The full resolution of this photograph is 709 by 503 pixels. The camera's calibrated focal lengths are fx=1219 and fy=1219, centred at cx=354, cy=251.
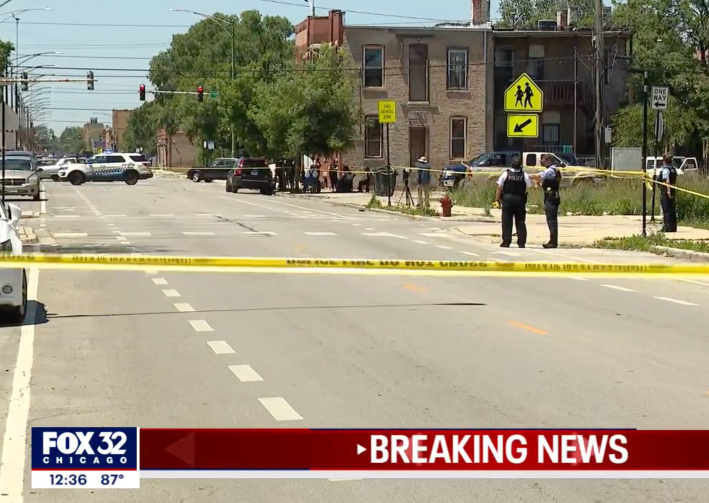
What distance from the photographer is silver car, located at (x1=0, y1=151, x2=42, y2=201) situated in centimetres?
4409

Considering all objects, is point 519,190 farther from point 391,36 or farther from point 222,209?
point 391,36

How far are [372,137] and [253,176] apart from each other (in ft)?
22.8

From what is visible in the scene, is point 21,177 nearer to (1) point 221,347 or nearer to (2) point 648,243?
(2) point 648,243

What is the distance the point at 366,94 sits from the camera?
194 ft

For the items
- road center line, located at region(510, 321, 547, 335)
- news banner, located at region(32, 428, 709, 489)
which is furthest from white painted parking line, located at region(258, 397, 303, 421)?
road center line, located at region(510, 321, 547, 335)

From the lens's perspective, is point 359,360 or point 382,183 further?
point 382,183

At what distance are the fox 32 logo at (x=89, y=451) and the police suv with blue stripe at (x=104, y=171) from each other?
207 ft

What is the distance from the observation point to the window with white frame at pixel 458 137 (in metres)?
59.8

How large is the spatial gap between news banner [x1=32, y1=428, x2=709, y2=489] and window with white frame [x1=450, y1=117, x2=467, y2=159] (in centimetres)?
5357

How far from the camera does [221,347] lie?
11336 millimetres

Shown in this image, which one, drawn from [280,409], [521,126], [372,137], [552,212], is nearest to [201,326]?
[280,409]

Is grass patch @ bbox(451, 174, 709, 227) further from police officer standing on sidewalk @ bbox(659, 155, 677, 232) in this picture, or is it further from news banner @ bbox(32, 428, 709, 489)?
news banner @ bbox(32, 428, 709, 489)

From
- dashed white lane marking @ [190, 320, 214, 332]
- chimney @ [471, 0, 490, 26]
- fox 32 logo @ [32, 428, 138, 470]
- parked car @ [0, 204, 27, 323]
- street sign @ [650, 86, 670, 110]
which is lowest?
dashed white lane marking @ [190, 320, 214, 332]

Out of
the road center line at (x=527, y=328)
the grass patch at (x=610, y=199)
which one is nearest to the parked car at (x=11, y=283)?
the road center line at (x=527, y=328)
